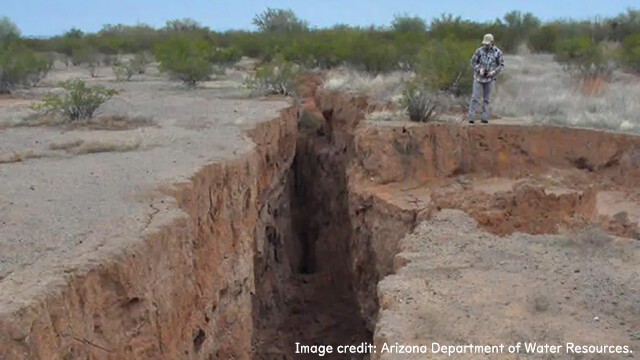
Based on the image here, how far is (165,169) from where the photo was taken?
26.7 feet

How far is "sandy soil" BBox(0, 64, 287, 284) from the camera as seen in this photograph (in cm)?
573

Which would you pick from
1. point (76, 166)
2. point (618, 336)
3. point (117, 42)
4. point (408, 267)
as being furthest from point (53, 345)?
point (117, 42)

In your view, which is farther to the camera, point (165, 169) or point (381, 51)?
point (381, 51)

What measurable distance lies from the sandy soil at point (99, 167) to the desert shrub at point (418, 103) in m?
2.54

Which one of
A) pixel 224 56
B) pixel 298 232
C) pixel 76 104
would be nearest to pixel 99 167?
pixel 76 104

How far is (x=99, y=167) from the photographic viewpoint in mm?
8430

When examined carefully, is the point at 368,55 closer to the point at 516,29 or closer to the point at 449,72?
the point at 449,72

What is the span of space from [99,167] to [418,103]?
6.89 m

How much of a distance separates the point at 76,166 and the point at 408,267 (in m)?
4.41

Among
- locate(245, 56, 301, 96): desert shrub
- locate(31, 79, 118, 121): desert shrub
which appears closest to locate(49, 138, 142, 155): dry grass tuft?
locate(31, 79, 118, 121): desert shrub

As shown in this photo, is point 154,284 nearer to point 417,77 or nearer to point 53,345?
point 53,345

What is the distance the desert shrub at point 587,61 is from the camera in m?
20.1

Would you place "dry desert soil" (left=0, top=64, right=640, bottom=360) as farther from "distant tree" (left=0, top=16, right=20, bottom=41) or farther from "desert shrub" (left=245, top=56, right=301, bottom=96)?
"distant tree" (left=0, top=16, right=20, bottom=41)

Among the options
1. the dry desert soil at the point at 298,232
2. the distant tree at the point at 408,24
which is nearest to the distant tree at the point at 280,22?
the distant tree at the point at 408,24
